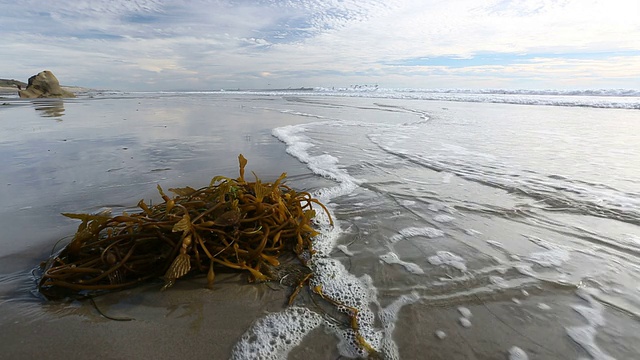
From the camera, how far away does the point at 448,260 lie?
2.02 m

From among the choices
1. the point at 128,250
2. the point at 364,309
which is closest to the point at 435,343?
the point at 364,309

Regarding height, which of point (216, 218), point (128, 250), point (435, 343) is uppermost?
point (216, 218)

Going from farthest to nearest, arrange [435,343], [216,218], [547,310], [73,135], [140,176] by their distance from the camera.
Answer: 1. [73,135]
2. [140,176]
3. [216,218]
4. [547,310]
5. [435,343]

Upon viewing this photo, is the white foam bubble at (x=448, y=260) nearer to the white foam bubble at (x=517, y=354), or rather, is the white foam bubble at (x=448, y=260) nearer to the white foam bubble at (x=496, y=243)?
the white foam bubble at (x=496, y=243)

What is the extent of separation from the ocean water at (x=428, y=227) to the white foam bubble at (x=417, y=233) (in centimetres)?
2

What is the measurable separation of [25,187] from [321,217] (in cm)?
300

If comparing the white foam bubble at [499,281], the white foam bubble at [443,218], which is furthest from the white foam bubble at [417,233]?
the white foam bubble at [499,281]

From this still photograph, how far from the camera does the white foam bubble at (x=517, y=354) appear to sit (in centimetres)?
129

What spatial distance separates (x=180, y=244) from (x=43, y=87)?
963 inches

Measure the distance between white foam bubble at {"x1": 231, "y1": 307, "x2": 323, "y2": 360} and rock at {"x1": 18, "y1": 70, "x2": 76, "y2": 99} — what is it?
24429 mm

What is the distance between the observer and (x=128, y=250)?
179cm

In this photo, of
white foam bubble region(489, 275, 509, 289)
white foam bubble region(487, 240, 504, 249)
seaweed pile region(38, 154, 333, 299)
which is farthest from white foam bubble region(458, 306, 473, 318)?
seaweed pile region(38, 154, 333, 299)

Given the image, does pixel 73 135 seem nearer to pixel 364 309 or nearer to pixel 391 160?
pixel 391 160

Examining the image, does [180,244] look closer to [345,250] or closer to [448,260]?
[345,250]
